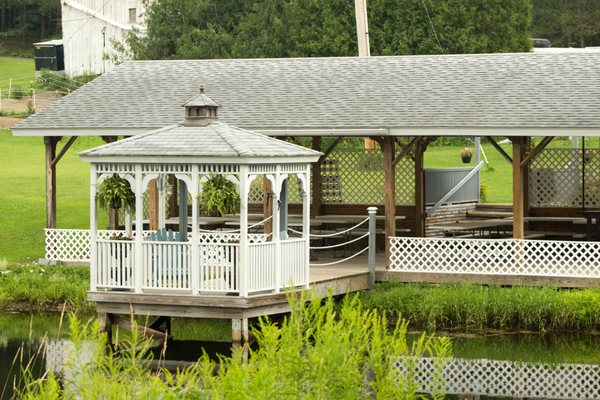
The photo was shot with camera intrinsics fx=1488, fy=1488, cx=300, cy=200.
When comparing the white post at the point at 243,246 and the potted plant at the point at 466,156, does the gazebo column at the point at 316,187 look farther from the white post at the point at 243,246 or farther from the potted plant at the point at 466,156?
the potted plant at the point at 466,156

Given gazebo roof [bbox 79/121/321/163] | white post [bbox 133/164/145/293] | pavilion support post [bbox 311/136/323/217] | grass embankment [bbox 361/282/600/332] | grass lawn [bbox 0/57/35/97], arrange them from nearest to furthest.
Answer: gazebo roof [bbox 79/121/321/163] → white post [bbox 133/164/145/293] → grass embankment [bbox 361/282/600/332] → pavilion support post [bbox 311/136/323/217] → grass lawn [bbox 0/57/35/97]

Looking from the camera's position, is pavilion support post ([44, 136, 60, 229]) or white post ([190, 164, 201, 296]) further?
pavilion support post ([44, 136, 60, 229])

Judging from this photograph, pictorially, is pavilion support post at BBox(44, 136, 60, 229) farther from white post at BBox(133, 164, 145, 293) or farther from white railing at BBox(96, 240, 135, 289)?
white post at BBox(133, 164, 145, 293)

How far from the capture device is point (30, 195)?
38750 mm

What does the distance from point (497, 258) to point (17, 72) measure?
46792mm

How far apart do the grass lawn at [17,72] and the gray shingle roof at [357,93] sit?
2763 cm

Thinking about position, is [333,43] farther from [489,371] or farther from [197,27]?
[489,371]

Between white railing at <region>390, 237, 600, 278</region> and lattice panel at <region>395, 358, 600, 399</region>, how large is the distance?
3329 millimetres

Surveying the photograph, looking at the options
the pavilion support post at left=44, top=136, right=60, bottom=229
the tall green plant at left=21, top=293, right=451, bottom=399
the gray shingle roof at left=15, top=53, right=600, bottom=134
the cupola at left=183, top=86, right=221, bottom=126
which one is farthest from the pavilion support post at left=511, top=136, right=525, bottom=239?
the tall green plant at left=21, top=293, right=451, bottom=399

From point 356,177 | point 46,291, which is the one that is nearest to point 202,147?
point 46,291

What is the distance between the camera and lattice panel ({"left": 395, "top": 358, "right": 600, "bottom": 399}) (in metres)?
19.4

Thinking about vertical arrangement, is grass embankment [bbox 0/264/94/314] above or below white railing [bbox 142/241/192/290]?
below

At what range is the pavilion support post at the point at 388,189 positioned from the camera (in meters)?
25.2

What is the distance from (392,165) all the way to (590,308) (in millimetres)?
4459
